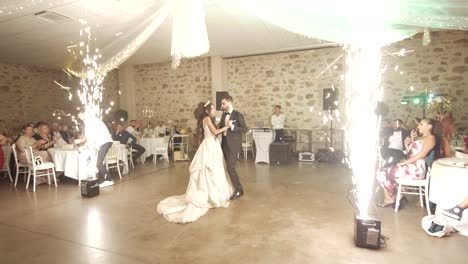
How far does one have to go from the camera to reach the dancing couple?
3.35 meters

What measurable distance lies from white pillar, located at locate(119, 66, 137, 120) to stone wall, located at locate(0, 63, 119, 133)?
41 cm

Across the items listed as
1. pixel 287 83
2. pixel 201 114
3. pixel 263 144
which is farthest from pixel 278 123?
pixel 201 114

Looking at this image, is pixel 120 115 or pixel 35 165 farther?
pixel 120 115

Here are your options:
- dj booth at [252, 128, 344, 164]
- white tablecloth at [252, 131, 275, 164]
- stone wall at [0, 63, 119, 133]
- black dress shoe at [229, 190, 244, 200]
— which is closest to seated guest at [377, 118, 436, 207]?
black dress shoe at [229, 190, 244, 200]

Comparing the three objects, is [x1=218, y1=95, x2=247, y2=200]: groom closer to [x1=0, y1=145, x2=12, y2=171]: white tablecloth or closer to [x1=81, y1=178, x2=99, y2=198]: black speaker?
[x1=81, y1=178, x2=99, y2=198]: black speaker

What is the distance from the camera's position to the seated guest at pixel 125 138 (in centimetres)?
626

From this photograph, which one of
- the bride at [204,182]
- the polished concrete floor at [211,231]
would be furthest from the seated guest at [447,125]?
the bride at [204,182]

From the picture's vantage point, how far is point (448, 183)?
276cm

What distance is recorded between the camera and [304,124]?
7.59 metres

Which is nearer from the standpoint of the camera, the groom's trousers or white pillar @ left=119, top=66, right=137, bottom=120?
the groom's trousers

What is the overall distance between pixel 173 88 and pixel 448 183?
812 centimetres

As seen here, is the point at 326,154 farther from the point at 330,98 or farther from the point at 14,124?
the point at 14,124

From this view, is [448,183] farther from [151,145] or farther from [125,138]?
[151,145]

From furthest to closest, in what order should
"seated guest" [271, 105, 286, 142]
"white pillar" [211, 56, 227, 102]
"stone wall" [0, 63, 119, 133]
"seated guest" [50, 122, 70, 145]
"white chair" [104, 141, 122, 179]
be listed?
1. "white pillar" [211, 56, 227, 102]
2. "stone wall" [0, 63, 119, 133]
3. "seated guest" [271, 105, 286, 142]
4. "seated guest" [50, 122, 70, 145]
5. "white chair" [104, 141, 122, 179]
